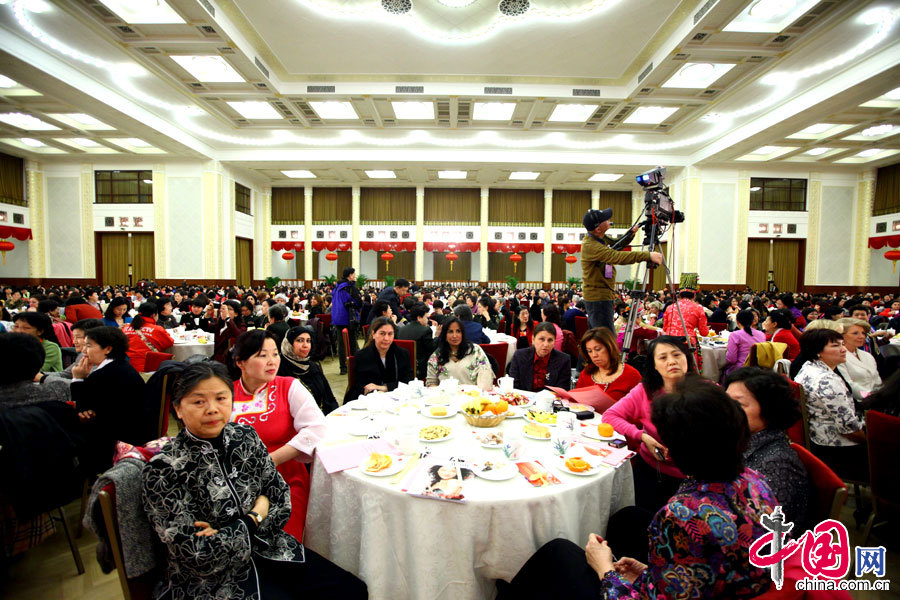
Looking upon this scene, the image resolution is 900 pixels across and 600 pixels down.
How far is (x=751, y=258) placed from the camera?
1631cm

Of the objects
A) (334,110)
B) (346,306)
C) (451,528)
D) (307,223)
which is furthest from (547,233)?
(451,528)

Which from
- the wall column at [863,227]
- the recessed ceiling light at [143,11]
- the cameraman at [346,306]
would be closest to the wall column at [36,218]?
the recessed ceiling light at [143,11]

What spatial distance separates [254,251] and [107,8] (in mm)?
12053

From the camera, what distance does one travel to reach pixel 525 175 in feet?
54.9

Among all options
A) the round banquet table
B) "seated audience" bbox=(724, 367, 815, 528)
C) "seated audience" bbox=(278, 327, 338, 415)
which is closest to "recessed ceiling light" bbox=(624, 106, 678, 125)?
"seated audience" bbox=(724, 367, 815, 528)

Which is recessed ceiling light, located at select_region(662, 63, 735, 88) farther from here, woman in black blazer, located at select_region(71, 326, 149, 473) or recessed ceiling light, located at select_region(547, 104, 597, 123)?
woman in black blazer, located at select_region(71, 326, 149, 473)

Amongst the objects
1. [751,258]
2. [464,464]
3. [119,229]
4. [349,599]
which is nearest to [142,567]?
[349,599]

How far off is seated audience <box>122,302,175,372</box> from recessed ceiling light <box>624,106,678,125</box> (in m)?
12.4

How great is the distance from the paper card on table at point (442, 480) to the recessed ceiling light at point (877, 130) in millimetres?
16643

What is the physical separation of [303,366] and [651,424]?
7.81 feet

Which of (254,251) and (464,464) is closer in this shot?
(464,464)

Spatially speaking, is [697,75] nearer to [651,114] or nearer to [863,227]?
[651,114]

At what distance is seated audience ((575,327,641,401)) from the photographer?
105 inches

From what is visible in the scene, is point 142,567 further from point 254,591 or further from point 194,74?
point 194,74
